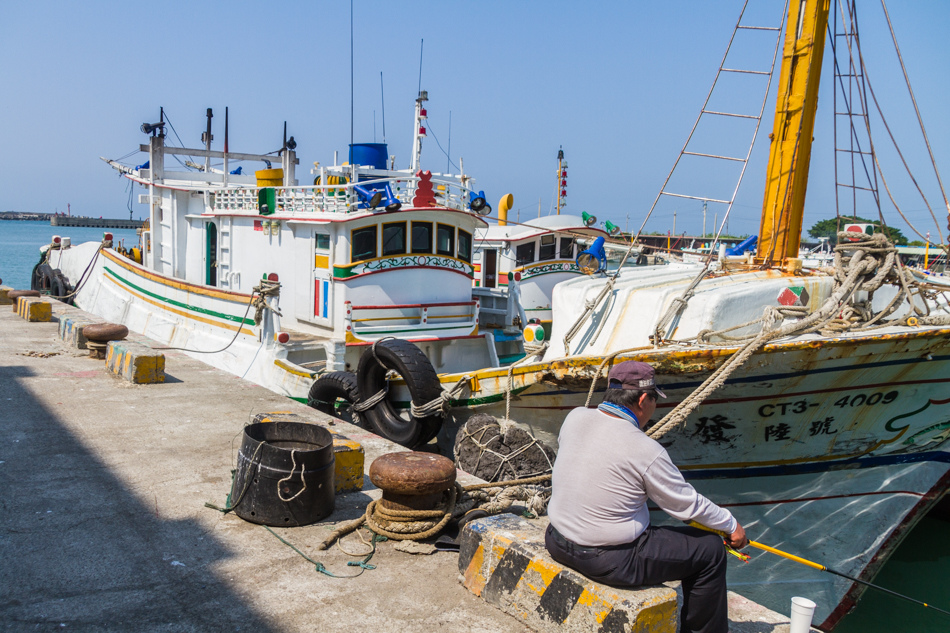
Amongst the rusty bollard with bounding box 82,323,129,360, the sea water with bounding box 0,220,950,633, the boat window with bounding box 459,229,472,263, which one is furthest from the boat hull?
the rusty bollard with bounding box 82,323,129,360

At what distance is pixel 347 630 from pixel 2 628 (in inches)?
63.3

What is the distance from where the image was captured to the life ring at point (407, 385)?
7660 millimetres

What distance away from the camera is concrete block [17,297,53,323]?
14.0 meters

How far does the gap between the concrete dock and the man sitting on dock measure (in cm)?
72

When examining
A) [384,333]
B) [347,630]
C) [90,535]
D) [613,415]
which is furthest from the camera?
[384,333]

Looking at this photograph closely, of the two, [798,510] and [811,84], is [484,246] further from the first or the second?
[798,510]

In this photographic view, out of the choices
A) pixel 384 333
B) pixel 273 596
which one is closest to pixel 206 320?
pixel 384 333

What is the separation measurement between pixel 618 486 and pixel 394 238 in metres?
8.60

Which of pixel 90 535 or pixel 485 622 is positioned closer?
pixel 485 622

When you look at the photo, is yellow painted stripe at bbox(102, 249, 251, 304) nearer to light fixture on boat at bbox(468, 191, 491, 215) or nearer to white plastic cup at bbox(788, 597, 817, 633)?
light fixture on boat at bbox(468, 191, 491, 215)

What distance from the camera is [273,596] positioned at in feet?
12.5

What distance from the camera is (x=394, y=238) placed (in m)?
11.3

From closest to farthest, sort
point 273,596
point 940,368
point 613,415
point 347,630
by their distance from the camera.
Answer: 1. point 613,415
2. point 347,630
3. point 273,596
4. point 940,368

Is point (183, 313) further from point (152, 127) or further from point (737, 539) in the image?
point (737, 539)
